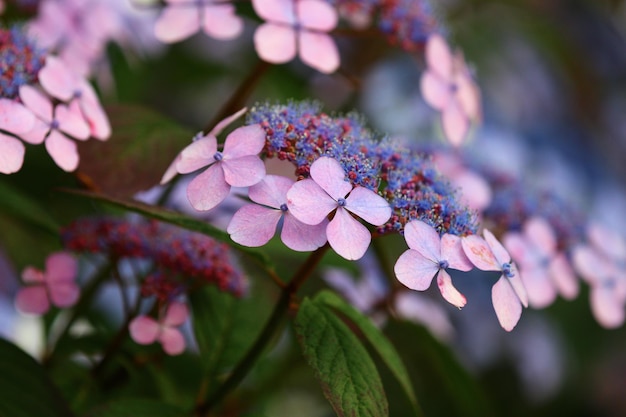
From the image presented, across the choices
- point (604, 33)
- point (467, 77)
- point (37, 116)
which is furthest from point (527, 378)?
point (37, 116)

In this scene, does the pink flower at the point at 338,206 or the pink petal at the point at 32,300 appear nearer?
the pink flower at the point at 338,206

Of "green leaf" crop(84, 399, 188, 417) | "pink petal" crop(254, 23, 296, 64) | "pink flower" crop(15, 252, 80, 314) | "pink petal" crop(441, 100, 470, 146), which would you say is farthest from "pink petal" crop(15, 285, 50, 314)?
"pink petal" crop(441, 100, 470, 146)

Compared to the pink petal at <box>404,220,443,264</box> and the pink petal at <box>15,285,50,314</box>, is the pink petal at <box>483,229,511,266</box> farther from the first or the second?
the pink petal at <box>15,285,50,314</box>

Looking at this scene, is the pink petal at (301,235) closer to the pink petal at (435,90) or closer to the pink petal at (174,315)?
the pink petal at (174,315)

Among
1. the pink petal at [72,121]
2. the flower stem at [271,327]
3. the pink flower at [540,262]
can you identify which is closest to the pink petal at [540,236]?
the pink flower at [540,262]

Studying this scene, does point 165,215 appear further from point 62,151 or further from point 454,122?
point 454,122

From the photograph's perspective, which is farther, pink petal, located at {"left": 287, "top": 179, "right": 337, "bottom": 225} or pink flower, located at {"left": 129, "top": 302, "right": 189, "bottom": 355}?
pink flower, located at {"left": 129, "top": 302, "right": 189, "bottom": 355}

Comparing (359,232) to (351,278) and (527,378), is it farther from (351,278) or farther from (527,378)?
(527,378)

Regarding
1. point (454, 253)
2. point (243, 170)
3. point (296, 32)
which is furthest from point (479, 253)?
point (296, 32)
